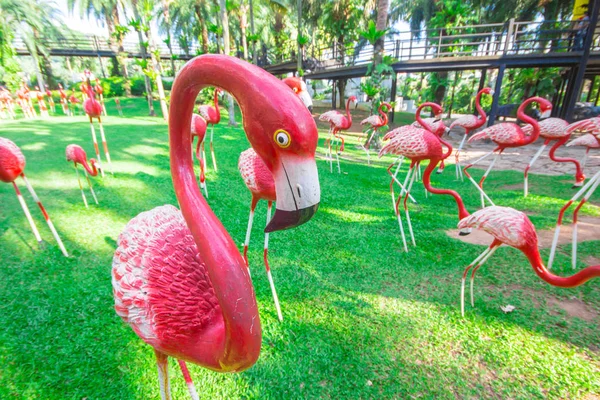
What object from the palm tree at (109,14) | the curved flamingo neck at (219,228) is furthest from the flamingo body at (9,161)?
the palm tree at (109,14)

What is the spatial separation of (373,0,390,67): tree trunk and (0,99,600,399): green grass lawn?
6821 mm

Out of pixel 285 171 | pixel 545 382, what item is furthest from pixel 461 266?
pixel 285 171

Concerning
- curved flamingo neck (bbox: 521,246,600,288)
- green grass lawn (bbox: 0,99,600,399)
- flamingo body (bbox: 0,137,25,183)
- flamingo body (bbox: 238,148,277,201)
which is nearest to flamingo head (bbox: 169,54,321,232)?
flamingo body (bbox: 238,148,277,201)

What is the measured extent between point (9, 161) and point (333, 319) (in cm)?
360

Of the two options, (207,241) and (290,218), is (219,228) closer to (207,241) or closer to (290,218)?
(207,241)

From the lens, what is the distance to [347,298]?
283 cm

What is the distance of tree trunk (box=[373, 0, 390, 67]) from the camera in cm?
877

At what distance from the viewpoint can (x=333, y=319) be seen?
2570 millimetres

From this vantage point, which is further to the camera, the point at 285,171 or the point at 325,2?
the point at 325,2

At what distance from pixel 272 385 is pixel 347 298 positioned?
115cm

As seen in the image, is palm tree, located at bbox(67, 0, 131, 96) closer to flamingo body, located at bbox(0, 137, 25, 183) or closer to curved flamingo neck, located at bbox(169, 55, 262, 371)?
flamingo body, located at bbox(0, 137, 25, 183)

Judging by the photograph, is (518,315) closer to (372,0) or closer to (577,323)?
(577,323)

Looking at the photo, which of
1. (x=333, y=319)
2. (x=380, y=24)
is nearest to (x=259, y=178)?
(x=333, y=319)

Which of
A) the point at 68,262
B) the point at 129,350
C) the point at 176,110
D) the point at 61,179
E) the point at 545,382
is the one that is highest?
the point at 176,110
